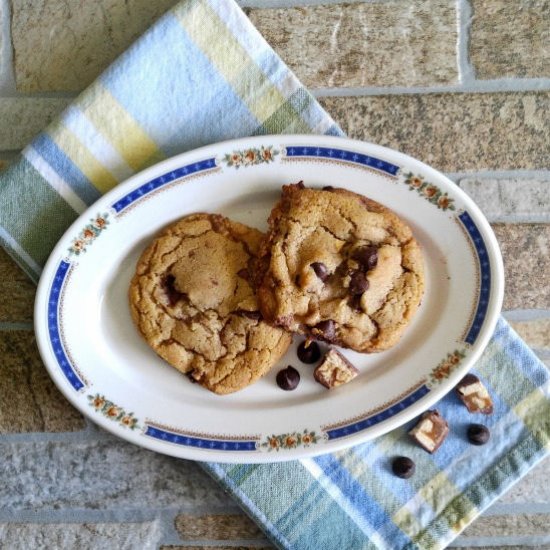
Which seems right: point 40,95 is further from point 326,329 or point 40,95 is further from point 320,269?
point 326,329

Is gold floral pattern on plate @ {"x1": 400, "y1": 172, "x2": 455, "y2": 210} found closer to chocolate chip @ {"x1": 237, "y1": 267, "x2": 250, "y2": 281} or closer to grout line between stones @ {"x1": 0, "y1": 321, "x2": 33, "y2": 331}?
chocolate chip @ {"x1": 237, "y1": 267, "x2": 250, "y2": 281}

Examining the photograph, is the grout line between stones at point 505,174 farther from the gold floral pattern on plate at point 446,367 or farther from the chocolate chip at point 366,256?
the gold floral pattern on plate at point 446,367

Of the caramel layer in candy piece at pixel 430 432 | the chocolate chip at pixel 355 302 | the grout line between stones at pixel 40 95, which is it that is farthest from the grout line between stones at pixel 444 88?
the caramel layer in candy piece at pixel 430 432

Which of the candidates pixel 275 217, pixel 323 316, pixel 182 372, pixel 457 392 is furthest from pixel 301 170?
pixel 457 392

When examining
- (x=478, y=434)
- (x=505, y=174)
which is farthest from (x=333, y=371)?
(x=505, y=174)

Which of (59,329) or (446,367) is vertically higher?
(59,329)

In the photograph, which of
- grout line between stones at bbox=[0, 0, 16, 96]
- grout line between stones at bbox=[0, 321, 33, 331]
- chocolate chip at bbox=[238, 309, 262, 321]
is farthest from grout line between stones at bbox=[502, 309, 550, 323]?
grout line between stones at bbox=[0, 0, 16, 96]

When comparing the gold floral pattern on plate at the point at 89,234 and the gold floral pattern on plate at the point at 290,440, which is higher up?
the gold floral pattern on plate at the point at 89,234

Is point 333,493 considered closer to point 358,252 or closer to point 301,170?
point 358,252
